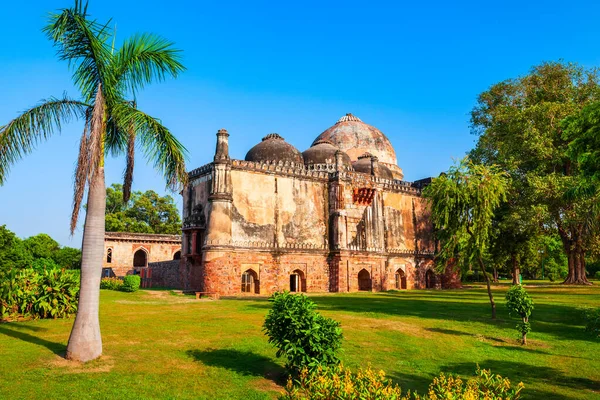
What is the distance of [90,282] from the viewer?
10.2 metres

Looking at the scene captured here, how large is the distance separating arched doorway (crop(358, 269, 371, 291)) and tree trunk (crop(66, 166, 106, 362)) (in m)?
23.6

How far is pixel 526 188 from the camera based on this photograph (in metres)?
31.7

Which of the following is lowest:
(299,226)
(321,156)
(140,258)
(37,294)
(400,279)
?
(37,294)

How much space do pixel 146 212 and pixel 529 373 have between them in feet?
167

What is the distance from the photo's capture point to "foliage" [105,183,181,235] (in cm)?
5328

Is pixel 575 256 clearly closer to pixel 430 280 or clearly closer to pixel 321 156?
pixel 430 280

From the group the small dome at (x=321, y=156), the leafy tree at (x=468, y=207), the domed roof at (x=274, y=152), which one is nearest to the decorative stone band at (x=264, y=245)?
the domed roof at (x=274, y=152)

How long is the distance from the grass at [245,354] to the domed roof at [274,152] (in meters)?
16.0

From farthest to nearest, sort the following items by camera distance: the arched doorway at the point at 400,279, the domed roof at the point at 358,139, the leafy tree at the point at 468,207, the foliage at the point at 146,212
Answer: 1. the foliage at the point at 146,212
2. the domed roof at the point at 358,139
3. the arched doorway at the point at 400,279
4. the leafy tree at the point at 468,207

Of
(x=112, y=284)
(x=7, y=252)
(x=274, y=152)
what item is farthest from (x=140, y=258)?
(x=7, y=252)

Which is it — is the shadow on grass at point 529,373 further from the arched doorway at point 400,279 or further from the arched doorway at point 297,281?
the arched doorway at point 400,279

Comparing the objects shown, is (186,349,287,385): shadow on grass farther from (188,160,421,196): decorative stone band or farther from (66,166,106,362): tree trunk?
(188,160,421,196): decorative stone band

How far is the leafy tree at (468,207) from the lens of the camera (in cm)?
1708

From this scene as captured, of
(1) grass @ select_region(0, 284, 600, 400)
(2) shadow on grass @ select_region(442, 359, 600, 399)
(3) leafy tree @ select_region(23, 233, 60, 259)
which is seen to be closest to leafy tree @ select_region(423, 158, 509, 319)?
(1) grass @ select_region(0, 284, 600, 400)
